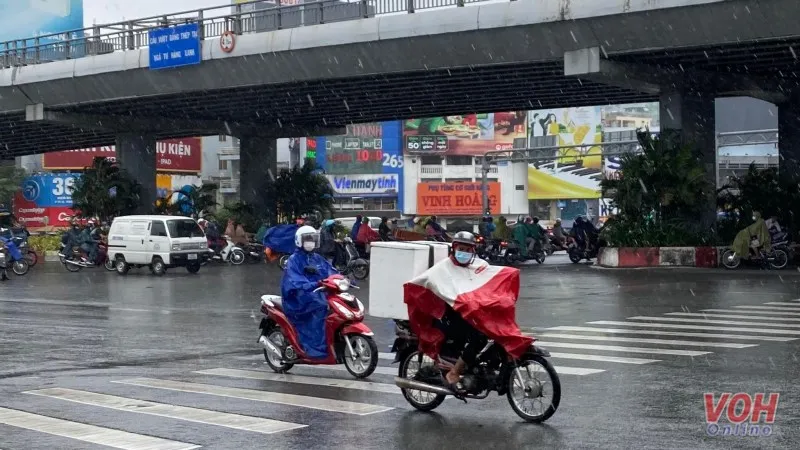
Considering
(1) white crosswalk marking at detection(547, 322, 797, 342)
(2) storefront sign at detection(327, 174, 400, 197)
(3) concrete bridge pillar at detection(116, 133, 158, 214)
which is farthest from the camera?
(2) storefront sign at detection(327, 174, 400, 197)

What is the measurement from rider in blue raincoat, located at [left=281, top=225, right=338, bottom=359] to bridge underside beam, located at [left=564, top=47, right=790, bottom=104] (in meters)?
20.3

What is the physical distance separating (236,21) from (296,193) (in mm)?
13619

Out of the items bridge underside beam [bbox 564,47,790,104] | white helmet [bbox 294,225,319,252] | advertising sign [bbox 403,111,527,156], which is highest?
advertising sign [bbox 403,111,527,156]

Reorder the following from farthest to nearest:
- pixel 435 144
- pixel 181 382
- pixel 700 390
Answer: pixel 435 144 → pixel 181 382 → pixel 700 390

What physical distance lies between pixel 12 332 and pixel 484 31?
18.1 meters

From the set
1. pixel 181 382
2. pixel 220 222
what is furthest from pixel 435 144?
pixel 181 382

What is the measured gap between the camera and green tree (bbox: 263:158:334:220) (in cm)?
5038

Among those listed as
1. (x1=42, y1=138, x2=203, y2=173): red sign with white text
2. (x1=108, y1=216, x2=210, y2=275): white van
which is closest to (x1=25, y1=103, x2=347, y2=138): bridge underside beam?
(x1=108, y1=216, x2=210, y2=275): white van

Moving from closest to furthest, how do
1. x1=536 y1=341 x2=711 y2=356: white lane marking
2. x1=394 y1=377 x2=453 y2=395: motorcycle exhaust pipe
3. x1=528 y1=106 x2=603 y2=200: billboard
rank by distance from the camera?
x1=394 y1=377 x2=453 y2=395: motorcycle exhaust pipe, x1=536 y1=341 x2=711 y2=356: white lane marking, x1=528 y1=106 x2=603 y2=200: billboard

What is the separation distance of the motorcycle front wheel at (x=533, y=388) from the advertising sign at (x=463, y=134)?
97898 millimetres

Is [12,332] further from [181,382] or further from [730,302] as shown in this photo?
[730,302]

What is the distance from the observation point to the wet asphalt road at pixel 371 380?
27.3 feet

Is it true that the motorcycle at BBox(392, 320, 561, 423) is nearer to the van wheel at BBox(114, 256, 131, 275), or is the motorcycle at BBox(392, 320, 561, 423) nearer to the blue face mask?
the blue face mask

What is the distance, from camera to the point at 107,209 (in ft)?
152
